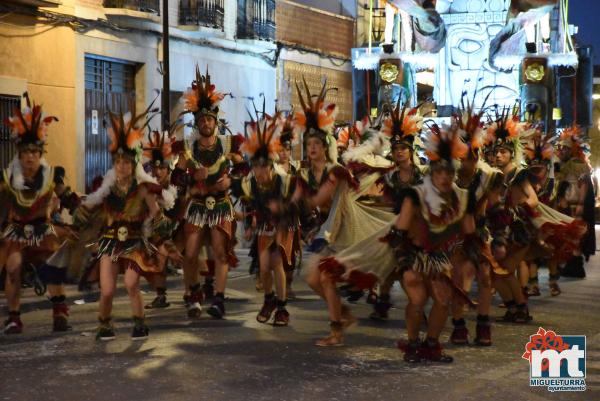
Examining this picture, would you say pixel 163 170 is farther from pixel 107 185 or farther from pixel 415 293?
pixel 415 293

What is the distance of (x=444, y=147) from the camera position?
8.25 meters

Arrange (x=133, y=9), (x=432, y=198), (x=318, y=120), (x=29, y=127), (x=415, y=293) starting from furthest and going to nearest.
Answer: (x=133, y=9) < (x=29, y=127) < (x=318, y=120) < (x=415, y=293) < (x=432, y=198)

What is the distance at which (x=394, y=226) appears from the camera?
8328 millimetres

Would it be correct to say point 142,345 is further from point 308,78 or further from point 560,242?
point 308,78

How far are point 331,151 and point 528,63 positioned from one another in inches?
636

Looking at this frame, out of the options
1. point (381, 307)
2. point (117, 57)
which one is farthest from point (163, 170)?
point (117, 57)

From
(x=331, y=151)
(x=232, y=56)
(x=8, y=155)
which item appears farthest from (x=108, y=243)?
(x=232, y=56)

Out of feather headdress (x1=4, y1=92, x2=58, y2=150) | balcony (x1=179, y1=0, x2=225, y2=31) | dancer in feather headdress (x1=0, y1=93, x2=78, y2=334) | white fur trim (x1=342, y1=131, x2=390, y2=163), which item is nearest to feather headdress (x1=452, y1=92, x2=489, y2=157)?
white fur trim (x1=342, y1=131, x2=390, y2=163)

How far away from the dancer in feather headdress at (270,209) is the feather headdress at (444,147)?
219 cm

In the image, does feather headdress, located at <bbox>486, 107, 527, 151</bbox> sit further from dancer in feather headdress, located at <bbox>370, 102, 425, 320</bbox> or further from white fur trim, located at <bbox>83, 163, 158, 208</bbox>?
white fur trim, located at <bbox>83, 163, 158, 208</bbox>

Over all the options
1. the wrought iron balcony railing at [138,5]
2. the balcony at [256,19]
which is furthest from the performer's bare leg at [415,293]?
the balcony at [256,19]

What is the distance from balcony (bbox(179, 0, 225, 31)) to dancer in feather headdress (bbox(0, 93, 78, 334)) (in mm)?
11987

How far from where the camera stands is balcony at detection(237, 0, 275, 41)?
23859mm

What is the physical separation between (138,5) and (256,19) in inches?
196
